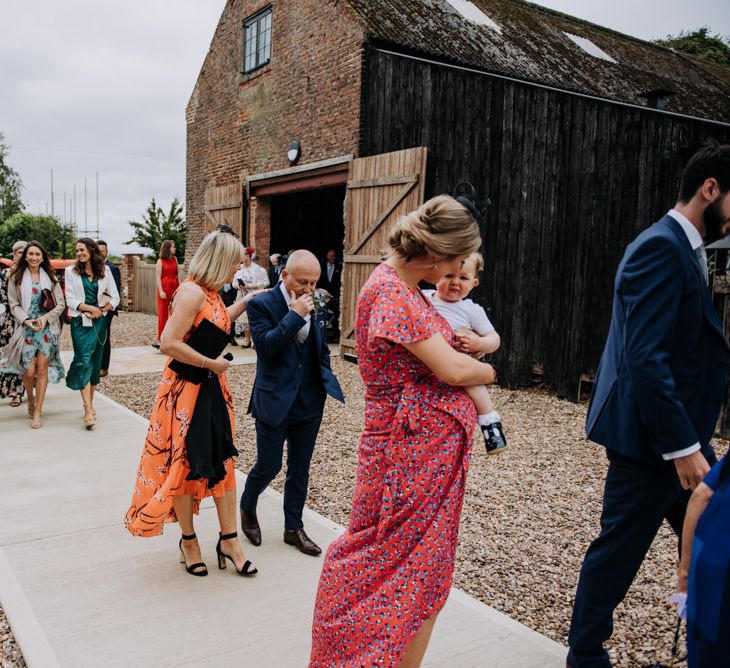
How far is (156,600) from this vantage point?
10.8 feet

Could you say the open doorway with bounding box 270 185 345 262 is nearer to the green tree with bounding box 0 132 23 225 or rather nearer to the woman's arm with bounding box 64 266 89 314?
the woman's arm with bounding box 64 266 89 314

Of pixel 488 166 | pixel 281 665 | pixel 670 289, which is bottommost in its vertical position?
pixel 281 665

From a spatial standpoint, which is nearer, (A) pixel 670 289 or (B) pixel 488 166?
(A) pixel 670 289

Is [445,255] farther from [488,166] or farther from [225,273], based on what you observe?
[488,166]

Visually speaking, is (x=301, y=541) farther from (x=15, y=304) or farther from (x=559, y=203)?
(x=559, y=203)

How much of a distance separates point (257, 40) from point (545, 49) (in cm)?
579

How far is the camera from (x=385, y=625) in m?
2.13

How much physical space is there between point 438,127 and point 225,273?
8.06 metres

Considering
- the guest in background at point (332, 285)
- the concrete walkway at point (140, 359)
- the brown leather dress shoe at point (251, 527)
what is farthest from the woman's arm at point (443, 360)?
the guest in background at point (332, 285)

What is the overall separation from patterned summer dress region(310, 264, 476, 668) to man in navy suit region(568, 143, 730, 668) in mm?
603

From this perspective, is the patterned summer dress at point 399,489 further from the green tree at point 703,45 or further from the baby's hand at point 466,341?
the green tree at point 703,45

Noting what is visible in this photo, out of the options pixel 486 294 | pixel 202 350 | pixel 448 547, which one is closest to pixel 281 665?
pixel 448 547

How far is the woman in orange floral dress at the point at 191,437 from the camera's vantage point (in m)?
3.45

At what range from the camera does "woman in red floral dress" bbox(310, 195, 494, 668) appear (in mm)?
2129
